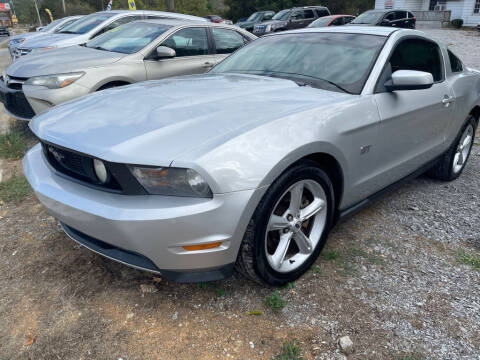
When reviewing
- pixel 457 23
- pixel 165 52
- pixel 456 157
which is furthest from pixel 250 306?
pixel 457 23

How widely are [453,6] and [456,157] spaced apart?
34664 mm

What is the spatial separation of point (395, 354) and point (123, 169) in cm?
164

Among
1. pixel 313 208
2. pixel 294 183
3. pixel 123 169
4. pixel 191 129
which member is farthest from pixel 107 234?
pixel 313 208

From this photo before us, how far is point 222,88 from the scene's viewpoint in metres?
2.77

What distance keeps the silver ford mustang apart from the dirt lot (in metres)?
0.27

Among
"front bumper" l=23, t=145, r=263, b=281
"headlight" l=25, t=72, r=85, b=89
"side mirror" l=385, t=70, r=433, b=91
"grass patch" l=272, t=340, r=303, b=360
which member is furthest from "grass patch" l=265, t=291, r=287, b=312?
"headlight" l=25, t=72, r=85, b=89

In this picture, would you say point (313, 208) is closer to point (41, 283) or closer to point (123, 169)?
point (123, 169)

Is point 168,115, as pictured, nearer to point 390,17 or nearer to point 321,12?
point 390,17

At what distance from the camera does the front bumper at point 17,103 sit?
15.9 ft

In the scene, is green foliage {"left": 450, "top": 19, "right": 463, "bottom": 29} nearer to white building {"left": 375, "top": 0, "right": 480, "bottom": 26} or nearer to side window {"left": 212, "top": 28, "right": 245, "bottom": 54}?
white building {"left": 375, "top": 0, "right": 480, "bottom": 26}

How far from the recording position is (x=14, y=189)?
3.80 m

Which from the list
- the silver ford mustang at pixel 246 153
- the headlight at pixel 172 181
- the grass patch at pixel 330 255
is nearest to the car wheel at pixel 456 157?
the silver ford mustang at pixel 246 153

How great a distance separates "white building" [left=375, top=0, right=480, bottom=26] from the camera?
98.8ft

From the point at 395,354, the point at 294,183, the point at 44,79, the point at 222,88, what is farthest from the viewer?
the point at 44,79
